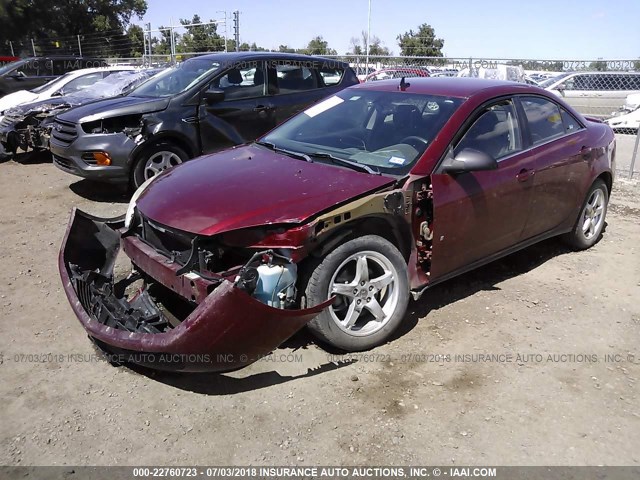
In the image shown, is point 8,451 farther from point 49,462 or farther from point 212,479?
point 212,479

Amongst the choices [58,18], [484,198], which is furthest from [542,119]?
[58,18]

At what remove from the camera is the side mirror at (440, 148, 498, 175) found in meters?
3.59

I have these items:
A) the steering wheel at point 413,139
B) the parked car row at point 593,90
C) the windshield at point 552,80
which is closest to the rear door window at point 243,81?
the steering wheel at point 413,139

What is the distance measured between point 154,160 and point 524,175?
452 centimetres

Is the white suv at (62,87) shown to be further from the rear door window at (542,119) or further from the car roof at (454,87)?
the rear door window at (542,119)

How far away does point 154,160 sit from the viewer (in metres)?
6.80

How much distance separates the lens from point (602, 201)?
5.42 metres

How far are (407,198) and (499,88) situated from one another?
4.73ft

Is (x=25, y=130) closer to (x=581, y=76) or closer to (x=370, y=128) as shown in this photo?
(x=370, y=128)

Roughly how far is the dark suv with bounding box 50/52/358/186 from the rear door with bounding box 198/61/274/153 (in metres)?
0.01

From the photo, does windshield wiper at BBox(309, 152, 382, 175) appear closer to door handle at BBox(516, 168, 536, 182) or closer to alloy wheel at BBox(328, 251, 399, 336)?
alloy wheel at BBox(328, 251, 399, 336)

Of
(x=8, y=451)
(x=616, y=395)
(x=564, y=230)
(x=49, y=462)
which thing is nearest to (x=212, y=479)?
(x=49, y=462)

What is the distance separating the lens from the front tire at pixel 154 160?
6680 millimetres

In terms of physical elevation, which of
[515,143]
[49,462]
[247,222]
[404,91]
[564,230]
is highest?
[404,91]
